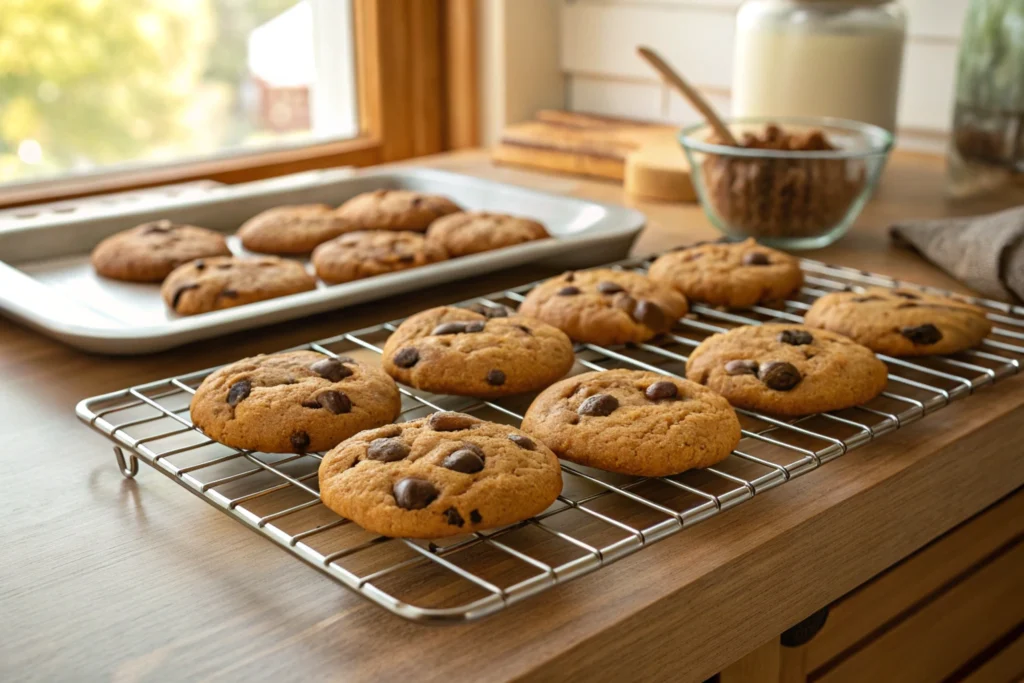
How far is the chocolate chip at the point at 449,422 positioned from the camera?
81 cm

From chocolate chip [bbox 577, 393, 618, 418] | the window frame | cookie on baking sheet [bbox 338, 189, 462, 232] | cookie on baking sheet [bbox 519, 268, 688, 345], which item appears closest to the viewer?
chocolate chip [bbox 577, 393, 618, 418]

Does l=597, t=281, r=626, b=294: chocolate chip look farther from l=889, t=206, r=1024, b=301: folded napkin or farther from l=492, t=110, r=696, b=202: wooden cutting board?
l=492, t=110, r=696, b=202: wooden cutting board

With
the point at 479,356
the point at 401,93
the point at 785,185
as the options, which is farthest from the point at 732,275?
the point at 401,93

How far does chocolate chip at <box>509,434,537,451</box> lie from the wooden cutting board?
3.46 feet

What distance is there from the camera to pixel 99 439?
93 cm

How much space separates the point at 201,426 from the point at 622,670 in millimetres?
393

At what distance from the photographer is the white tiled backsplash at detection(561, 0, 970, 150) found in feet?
→ 6.24

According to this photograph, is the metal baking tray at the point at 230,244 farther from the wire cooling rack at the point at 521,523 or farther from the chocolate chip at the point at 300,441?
the chocolate chip at the point at 300,441

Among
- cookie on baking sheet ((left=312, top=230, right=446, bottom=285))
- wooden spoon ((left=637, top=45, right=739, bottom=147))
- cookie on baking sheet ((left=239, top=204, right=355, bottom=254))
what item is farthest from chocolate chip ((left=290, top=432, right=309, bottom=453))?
wooden spoon ((left=637, top=45, right=739, bottom=147))

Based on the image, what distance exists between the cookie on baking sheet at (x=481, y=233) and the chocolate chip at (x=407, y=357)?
0.43 meters

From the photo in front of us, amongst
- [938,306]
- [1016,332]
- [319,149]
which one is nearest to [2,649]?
[938,306]

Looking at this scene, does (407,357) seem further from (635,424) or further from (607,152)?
(607,152)

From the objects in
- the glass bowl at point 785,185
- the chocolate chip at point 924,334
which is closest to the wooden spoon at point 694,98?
the glass bowl at point 785,185

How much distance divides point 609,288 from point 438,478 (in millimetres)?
464
